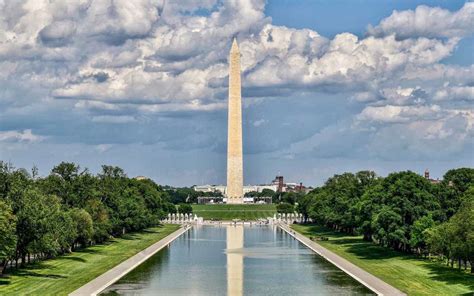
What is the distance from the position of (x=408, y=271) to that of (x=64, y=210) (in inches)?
1209

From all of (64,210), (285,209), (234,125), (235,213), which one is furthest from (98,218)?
(285,209)

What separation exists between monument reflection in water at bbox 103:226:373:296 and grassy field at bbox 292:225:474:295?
2.63 meters

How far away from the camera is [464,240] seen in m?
53.3

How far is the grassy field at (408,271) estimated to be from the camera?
4747 centimetres

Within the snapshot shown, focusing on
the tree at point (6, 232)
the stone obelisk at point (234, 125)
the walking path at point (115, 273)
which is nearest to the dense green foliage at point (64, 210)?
the tree at point (6, 232)

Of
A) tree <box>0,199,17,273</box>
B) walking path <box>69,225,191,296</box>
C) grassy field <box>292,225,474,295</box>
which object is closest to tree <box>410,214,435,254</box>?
grassy field <box>292,225,474,295</box>

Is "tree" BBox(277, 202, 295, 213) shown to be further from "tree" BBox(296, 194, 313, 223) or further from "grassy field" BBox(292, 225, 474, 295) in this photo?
"grassy field" BBox(292, 225, 474, 295)

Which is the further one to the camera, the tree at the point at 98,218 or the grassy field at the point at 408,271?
the tree at the point at 98,218

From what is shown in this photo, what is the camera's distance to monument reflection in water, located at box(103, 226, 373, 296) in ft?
156

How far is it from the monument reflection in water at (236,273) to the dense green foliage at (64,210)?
635cm

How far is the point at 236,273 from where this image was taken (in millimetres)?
56688

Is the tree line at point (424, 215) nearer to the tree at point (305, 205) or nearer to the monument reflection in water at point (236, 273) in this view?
the monument reflection in water at point (236, 273)

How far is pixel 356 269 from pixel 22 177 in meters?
24.0

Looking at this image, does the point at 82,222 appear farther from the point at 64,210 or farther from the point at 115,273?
the point at 115,273
